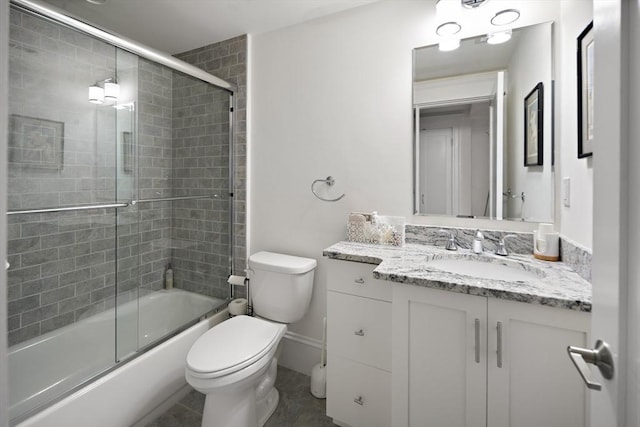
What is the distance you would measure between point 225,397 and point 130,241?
1.15 meters

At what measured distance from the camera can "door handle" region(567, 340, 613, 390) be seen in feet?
1.60

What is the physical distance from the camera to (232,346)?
146 centimetres

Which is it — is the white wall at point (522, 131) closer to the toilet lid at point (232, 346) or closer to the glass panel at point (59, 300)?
the toilet lid at point (232, 346)

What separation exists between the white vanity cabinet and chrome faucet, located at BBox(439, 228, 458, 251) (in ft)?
1.45

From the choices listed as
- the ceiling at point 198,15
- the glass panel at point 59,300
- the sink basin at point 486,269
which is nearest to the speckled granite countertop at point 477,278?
the sink basin at point 486,269

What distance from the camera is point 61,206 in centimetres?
156

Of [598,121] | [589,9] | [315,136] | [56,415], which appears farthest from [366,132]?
[56,415]

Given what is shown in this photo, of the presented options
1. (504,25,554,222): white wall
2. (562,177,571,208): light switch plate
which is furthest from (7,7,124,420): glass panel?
(562,177,571,208): light switch plate

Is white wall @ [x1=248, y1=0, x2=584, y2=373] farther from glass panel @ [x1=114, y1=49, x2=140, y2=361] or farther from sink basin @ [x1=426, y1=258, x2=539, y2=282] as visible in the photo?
glass panel @ [x1=114, y1=49, x2=140, y2=361]

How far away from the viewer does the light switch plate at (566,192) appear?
129 cm

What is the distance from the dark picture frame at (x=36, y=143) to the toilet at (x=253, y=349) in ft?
3.95

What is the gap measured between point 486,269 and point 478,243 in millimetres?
143

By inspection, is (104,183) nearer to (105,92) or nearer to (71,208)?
(71,208)

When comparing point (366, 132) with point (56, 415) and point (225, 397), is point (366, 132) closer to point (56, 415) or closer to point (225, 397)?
point (225, 397)
